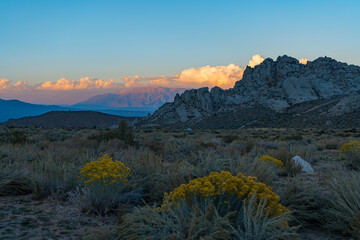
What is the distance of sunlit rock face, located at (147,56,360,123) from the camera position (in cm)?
7881

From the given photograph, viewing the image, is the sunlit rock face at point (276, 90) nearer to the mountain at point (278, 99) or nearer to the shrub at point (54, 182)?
the mountain at point (278, 99)

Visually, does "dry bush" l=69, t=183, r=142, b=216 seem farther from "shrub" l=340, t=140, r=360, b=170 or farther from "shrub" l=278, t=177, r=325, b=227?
"shrub" l=340, t=140, r=360, b=170

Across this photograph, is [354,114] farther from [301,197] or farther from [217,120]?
[301,197]

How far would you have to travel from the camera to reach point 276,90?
84.0m

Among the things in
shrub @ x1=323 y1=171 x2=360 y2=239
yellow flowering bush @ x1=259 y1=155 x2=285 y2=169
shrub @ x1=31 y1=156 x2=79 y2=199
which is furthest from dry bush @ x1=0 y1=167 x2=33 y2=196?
yellow flowering bush @ x1=259 y1=155 x2=285 y2=169

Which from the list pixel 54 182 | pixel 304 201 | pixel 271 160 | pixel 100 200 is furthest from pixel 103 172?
pixel 271 160

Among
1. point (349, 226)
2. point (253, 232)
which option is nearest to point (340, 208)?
point (349, 226)

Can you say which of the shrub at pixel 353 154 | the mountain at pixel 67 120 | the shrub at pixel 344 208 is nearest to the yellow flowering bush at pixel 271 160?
the shrub at pixel 344 208

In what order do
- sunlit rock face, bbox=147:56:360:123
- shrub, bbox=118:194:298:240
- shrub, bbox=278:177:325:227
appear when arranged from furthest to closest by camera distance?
sunlit rock face, bbox=147:56:360:123, shrub, bbox=278:177:325:227, shrub, bbox=118:194:298:240

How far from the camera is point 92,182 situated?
459cm

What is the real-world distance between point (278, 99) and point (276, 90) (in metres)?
11.0

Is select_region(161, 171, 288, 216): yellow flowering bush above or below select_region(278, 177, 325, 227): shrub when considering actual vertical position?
above

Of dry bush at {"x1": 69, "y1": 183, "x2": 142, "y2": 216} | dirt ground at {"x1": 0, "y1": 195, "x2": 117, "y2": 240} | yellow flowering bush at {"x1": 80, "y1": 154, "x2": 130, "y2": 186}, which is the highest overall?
yellow flowering bush at {"x1": 80, "y1": 154, "x2": 130, "y2": 186}

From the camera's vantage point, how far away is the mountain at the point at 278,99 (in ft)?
184
